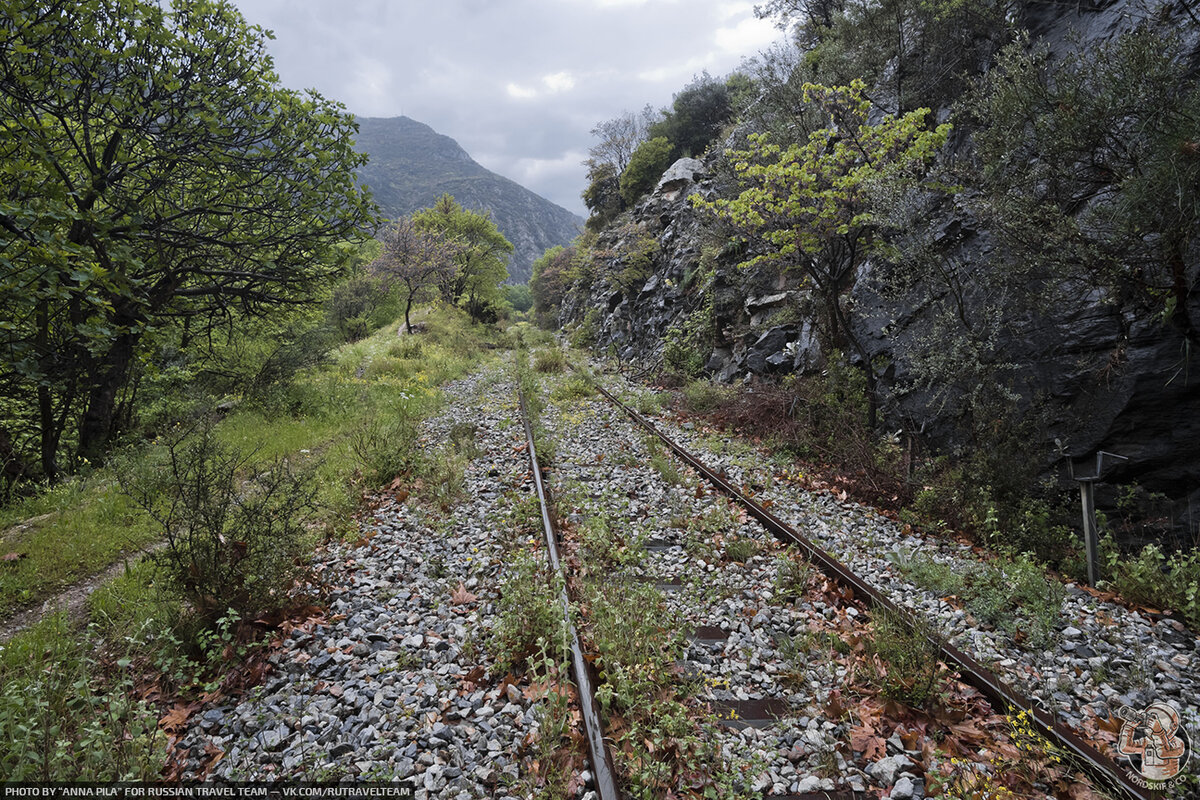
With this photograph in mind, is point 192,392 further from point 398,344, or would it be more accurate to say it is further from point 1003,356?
point 1003,356

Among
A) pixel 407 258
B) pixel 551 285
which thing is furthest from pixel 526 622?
pixel 551 285

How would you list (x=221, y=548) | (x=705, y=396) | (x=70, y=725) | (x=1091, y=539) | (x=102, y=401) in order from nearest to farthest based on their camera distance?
(x=70, y=725) < (x=221, y=548) < (x=1091, y=539) < (x=102, y=401) < (x=705, y=396)

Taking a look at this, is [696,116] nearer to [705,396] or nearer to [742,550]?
[705,396]

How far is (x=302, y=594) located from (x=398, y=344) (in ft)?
61.6

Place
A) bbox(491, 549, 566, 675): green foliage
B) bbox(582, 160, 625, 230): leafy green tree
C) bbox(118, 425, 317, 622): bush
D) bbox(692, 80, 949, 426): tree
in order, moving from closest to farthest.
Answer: bbox(491, 549, 566, 675): green foliage, bbox(118, 425, 317, 622): bush, bbox(692, 80, 949, 426): tree, bbox(582, 160, 625, 230): leafy green tree

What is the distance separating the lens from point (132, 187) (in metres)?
7.07

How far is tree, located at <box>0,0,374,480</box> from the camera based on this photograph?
15.6 feet

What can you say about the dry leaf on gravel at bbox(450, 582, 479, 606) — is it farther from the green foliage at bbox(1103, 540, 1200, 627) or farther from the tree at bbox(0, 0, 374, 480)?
the green foliage at bbox(1103, 540, 1200, 627)

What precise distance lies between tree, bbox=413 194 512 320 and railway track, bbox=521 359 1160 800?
3380 cm

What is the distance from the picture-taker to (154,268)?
313 inches

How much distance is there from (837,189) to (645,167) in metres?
25.4

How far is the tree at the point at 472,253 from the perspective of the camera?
37.5m

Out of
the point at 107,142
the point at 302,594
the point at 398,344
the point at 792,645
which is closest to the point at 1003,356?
the point at 792,645

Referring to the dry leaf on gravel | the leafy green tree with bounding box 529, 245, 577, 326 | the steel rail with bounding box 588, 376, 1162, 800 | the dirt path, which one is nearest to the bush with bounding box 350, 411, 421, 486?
the dirt path
